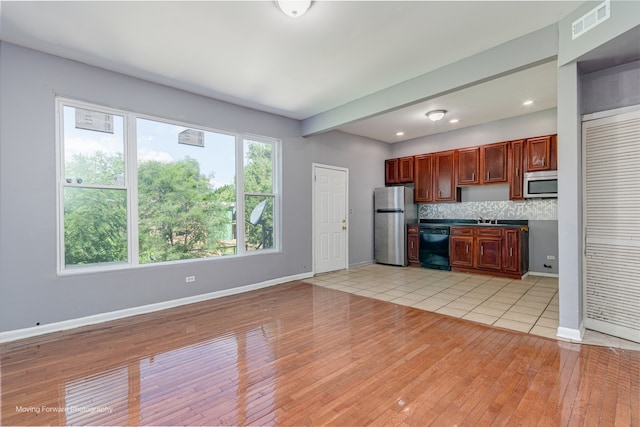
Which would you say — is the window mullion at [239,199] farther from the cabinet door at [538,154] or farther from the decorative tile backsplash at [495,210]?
the cabinet door at [538,154]

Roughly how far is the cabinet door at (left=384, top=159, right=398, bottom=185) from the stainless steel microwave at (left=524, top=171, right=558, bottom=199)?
103 inches

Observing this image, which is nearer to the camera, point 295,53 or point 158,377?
point 158,377

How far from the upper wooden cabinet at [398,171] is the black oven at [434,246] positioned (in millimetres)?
1265

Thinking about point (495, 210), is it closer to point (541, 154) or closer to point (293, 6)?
point (541, 154)

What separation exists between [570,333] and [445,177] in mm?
3975

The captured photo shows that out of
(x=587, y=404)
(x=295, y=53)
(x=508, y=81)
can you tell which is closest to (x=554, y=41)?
(x=508, y=81)

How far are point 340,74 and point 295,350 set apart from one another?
3123 mm

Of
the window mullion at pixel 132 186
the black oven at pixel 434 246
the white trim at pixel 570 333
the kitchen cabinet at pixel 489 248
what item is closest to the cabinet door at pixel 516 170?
the kitchen cabinet at pixel 489 248

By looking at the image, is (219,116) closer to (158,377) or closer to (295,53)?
(295,53)

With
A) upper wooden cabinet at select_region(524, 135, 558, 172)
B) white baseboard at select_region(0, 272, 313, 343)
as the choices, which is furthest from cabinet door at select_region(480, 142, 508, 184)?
white baseboard at select_region(0, 272, 313, 343)

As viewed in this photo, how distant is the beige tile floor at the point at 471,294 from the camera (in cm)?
313

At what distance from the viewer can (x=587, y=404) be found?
5.97 ft

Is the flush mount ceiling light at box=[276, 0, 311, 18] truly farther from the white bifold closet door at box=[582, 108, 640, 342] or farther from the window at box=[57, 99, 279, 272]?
the white bifold closet door at box=[582, 108, 640, 342]

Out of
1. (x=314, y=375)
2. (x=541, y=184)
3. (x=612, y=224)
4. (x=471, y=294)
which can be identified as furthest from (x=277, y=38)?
(x=541, y=184)
